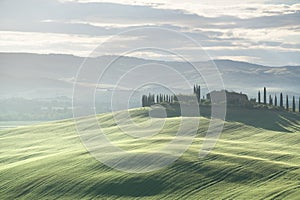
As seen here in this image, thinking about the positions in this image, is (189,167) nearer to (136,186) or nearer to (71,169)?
(136,186)

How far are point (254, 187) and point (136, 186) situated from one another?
46.7ft

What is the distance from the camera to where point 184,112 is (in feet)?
454

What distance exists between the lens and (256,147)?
100750 mm

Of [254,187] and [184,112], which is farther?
[184,112]

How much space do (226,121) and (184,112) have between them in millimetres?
11705

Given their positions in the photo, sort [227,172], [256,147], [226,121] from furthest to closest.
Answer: [226,121] → [256,147] → [227,172]

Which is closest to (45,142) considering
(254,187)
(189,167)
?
(189,167)

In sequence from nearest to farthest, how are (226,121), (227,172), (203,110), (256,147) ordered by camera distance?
(227,172) < (256,147) < (226,121) < (203,110)

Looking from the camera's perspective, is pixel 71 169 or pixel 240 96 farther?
pixel 240 96

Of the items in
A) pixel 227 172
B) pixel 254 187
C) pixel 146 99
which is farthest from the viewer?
pixel 146 99

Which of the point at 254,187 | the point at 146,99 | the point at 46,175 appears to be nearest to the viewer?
the point at 254,187

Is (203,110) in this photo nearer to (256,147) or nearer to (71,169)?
(256,147)

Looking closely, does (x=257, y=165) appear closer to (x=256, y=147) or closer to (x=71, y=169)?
(x=256, y=147)

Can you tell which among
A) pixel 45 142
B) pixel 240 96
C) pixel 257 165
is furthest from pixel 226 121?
pixel 257 165
